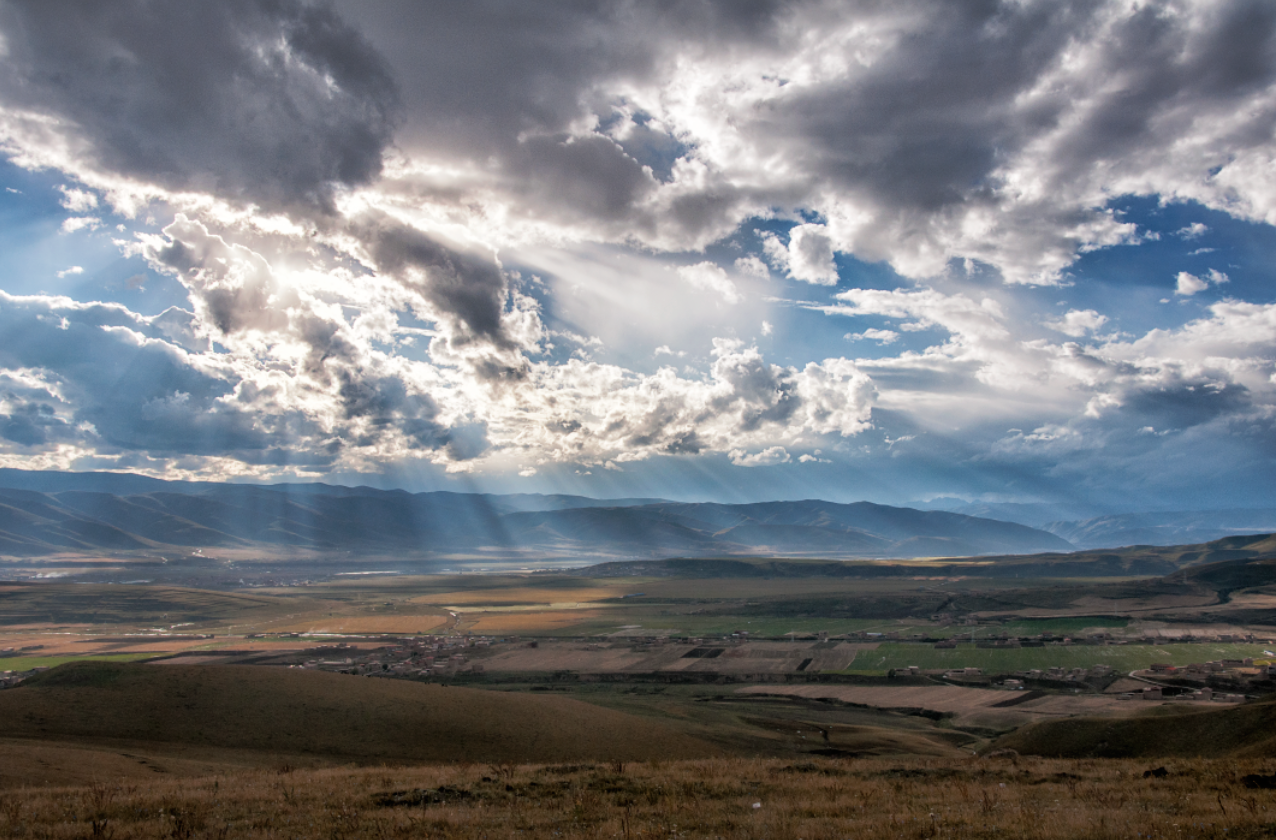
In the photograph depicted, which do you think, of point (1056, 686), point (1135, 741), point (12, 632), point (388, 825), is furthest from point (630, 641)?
point (12, 632)

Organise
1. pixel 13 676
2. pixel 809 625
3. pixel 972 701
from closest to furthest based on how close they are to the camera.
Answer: pixel 972 701, pixel 13 676, pixel 809 625

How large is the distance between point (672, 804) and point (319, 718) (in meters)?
40.8

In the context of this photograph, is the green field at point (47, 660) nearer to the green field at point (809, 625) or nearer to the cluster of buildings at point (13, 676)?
the cluster of buildings at point (13, 676)

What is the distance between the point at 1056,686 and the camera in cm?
8500

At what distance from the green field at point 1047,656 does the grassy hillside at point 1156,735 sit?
57737 mm

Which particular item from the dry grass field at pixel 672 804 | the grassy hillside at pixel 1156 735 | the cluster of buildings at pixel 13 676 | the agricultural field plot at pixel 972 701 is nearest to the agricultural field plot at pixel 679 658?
the agricultural field plot at pixel 972 701

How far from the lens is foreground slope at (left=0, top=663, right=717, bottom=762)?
145 ft

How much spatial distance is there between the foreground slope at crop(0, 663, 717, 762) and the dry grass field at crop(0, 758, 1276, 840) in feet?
65.2

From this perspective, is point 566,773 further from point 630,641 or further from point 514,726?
point 630,641

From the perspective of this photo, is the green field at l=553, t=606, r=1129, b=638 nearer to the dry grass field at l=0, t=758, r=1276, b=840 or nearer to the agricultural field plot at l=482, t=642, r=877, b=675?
the agricultural field plot at l=482, t=642, r=877, b=675

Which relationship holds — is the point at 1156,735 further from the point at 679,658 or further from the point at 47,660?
the point at 47,660

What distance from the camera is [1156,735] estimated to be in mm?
39906

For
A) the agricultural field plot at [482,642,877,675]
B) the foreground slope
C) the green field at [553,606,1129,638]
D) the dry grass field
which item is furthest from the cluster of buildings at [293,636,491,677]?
the dry grass field

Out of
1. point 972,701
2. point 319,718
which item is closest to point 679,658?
point 972,701
